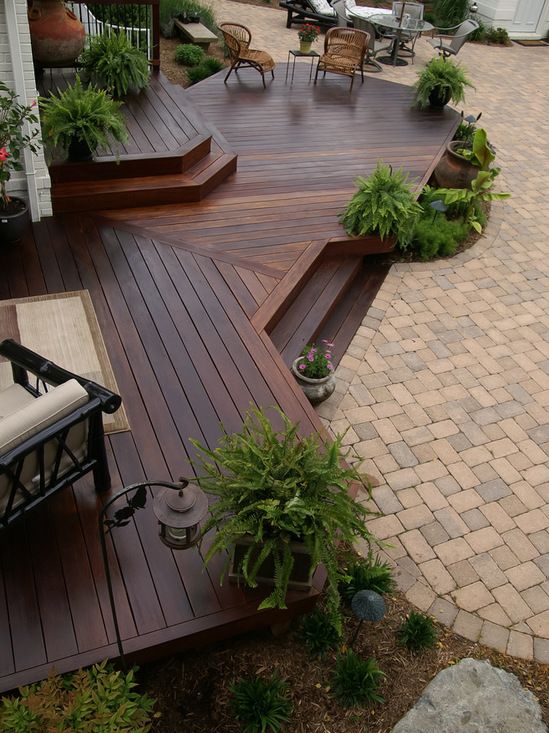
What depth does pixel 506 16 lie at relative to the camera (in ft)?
47.4

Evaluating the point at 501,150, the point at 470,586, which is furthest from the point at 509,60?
the point at 470,586

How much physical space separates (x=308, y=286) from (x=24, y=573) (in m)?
3.51

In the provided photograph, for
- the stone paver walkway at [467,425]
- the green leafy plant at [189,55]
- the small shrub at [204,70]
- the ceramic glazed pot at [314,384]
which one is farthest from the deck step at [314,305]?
the green leafy plant at [189,55]

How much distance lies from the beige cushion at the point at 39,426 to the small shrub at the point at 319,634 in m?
1.57

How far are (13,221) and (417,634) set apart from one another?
13.6 feet

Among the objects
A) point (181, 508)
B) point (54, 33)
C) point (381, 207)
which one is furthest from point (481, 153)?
point (181, 508)

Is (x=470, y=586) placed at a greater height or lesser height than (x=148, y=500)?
lesser

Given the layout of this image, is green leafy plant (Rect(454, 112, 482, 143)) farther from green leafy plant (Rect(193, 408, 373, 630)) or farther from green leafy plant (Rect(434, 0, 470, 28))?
green leafy plant (Rect(193, 408, 373, 630))

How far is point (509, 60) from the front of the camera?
527 inches

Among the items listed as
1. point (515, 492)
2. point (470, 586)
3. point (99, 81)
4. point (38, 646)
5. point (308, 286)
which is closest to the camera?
point (38, 646)

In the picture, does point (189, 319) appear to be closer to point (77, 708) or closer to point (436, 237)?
point (77, 708)

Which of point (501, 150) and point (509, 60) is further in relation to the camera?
point (509, 60)

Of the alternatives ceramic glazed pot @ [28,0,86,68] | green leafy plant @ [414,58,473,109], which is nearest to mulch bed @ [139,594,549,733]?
ceramic glazed pot @ [28,0,86,68]

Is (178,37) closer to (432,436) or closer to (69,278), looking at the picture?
(69,278)
